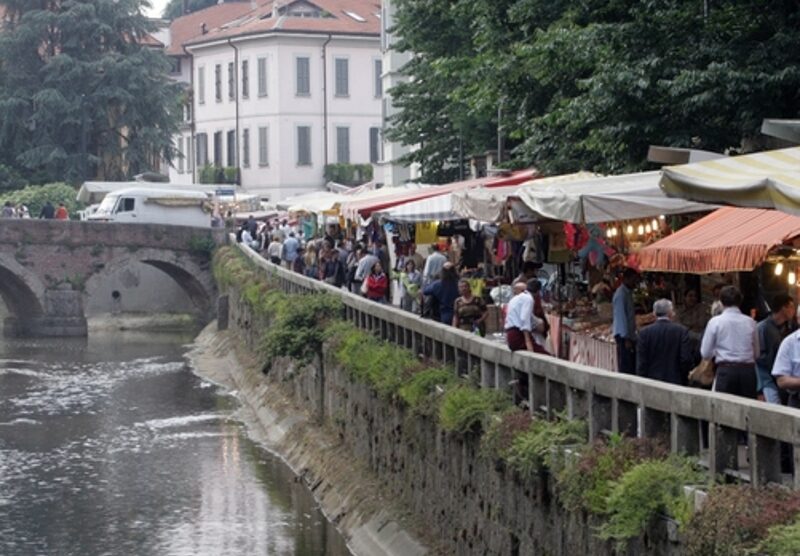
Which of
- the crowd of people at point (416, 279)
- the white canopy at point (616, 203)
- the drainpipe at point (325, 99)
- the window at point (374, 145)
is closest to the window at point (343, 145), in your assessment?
the drainpipe at point (325, 99)

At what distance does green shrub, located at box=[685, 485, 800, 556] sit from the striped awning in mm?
2047

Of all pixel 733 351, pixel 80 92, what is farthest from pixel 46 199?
pixel 733 351

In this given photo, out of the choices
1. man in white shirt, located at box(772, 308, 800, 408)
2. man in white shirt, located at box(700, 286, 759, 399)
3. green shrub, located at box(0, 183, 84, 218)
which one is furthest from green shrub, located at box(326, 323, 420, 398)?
green shrub, located at box(0, 183, 84, 218)

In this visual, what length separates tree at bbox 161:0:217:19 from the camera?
402 ft

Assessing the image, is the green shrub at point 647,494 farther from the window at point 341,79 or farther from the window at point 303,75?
the window at point 341,79

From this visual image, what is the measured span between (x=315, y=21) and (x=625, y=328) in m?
69.3

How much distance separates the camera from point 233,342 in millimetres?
57281

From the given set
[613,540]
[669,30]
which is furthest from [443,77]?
[613,540]

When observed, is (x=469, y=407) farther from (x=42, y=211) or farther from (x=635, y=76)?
(x=42, y=211)

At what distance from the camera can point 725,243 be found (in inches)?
693

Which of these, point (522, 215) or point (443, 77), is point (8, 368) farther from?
point (522, 215)

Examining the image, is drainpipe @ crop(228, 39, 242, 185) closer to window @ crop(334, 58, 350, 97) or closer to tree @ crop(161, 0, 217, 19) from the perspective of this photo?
window @ crop(334, 58, 350, 97)

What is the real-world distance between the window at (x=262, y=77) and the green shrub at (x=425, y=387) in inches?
2528

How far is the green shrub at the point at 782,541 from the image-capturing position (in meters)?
10.8
